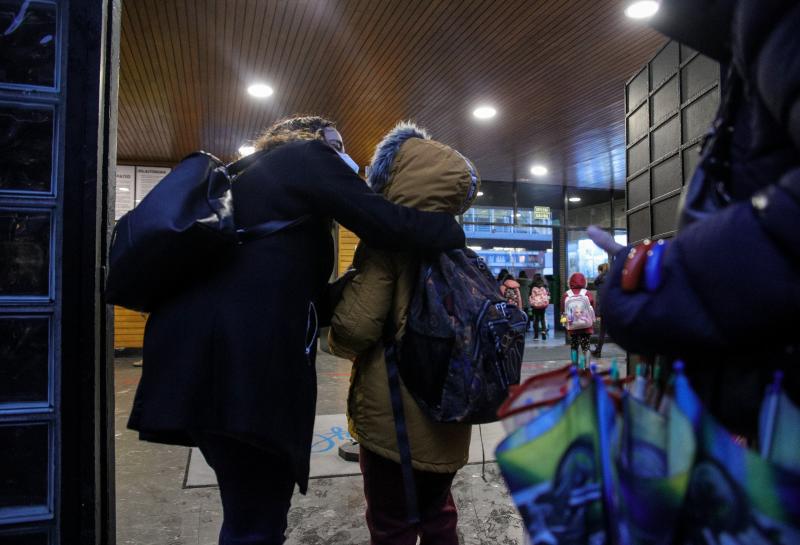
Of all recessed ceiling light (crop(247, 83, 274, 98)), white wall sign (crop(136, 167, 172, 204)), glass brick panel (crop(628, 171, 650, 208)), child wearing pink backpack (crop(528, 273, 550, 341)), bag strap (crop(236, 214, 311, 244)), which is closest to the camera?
bag strap (crop(236, 214, 311, 244))

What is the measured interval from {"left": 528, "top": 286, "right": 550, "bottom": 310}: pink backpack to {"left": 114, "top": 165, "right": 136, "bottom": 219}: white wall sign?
30.2ft

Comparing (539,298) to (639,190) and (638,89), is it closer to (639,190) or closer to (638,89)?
(638,89)

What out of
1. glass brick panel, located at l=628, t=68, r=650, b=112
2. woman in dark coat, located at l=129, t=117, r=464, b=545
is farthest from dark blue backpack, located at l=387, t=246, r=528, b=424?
glass brick panel, located at l=628, t=68, r=650, b=112

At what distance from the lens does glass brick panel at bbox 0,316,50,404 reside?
1685 millimetres

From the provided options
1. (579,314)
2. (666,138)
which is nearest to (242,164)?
(666,138)

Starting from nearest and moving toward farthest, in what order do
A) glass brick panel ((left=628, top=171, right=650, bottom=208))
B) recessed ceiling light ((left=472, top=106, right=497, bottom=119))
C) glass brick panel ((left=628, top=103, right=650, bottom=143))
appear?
glass brick panel ((left=628, top=171, right=650, bottom=208)) < glass brick panel ((left=628, top=103, right=650, bottom=143)) < recessed ceiling light ((left=472, top=106, right=497, bottom=119))

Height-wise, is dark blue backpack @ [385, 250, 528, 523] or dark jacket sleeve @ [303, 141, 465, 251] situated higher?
dark jacket sleeve @ [303, 141, 465, 251]

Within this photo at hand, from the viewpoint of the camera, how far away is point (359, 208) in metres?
1.54

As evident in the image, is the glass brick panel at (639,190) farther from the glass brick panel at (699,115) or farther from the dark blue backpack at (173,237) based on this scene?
the dark blue backpack at (173,237)

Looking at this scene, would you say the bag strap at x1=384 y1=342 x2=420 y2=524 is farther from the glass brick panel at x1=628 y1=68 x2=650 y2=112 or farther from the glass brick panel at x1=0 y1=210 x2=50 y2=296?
the glass brick panel at x1=628 y1=68 x2=650 y2=112

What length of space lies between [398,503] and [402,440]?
26cm

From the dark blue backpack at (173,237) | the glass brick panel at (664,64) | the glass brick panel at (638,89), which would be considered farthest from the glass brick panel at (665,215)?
the dark blue backpack at (173,237)

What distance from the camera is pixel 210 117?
8.19 m

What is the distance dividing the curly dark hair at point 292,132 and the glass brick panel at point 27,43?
706 millimetres
